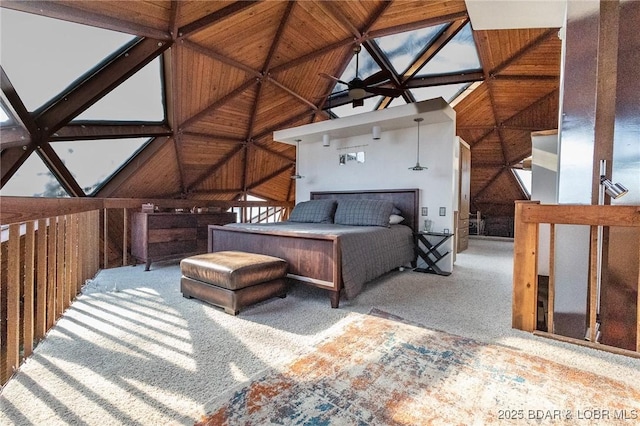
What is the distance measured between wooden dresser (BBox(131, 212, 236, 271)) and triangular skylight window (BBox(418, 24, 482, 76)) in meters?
5.27

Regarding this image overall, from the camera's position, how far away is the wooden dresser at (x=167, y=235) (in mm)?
4199

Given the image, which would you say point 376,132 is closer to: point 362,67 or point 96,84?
point 362,67

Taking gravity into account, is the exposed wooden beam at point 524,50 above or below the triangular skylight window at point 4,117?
above

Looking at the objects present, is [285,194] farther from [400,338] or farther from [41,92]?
[400,338]

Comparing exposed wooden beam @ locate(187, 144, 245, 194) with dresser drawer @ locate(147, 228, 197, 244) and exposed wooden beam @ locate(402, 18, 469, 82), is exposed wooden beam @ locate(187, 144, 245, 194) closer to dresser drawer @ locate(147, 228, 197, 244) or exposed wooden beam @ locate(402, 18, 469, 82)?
dresser drawer @ locate(147, 228, 197, 244)

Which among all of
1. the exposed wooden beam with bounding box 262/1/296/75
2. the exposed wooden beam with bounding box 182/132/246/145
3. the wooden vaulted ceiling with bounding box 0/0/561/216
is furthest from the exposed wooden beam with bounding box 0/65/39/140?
the exposed wooden beam with bounding box 262/1/296/75

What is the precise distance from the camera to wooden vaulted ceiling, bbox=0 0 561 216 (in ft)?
11.7

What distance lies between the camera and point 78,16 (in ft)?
9.48

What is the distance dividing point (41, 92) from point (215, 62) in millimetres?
2197

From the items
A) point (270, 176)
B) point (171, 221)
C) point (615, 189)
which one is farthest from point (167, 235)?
point (270, 176)

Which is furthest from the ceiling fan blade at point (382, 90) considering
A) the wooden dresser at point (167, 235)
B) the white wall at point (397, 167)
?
the wooden dresser at point (167, 235)

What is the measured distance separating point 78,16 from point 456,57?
5820mm

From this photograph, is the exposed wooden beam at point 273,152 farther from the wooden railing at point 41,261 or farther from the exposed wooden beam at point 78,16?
the exposed wooden beam at point 78,16

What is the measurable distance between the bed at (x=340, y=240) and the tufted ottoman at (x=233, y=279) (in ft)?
0.84
